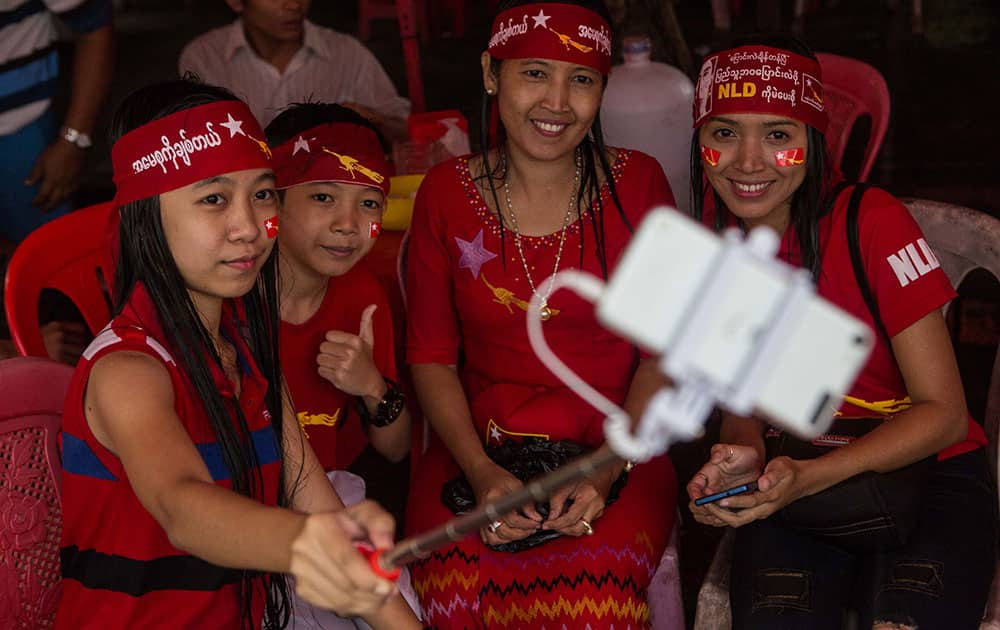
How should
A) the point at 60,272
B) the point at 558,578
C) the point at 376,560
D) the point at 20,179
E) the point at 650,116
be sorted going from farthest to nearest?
the point at 650,116
the point at 20,179
the point at 60,272
the point at 558,578
the point at 376,560

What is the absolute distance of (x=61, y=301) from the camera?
2.96 metres

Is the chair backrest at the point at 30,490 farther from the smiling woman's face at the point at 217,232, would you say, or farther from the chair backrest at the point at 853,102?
the chair backrest at the point at 853,102

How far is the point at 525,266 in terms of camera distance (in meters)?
2.60

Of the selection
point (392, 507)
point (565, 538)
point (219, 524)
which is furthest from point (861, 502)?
point (392, 507)

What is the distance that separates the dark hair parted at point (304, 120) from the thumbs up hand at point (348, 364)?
1.55 feet

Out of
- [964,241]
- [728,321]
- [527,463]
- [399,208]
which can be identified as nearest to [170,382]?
[527,463]

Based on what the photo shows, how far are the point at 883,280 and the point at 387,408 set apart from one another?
1.12 m

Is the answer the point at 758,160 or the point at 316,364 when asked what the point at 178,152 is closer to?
the point at 316,364

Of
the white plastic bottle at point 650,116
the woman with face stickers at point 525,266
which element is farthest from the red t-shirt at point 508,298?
the white plastic bottle at point 650,116

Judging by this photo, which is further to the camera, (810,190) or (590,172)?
(590,172)

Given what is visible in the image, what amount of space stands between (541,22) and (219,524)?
146 cm

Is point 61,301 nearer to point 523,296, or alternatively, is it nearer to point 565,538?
point 523,296

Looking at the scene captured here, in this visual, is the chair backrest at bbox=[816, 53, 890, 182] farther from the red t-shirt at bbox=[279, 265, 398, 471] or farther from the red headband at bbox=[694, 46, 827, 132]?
the red t-shirt at bbox=[279, 265, 398, 471]

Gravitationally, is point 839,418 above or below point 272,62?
below
